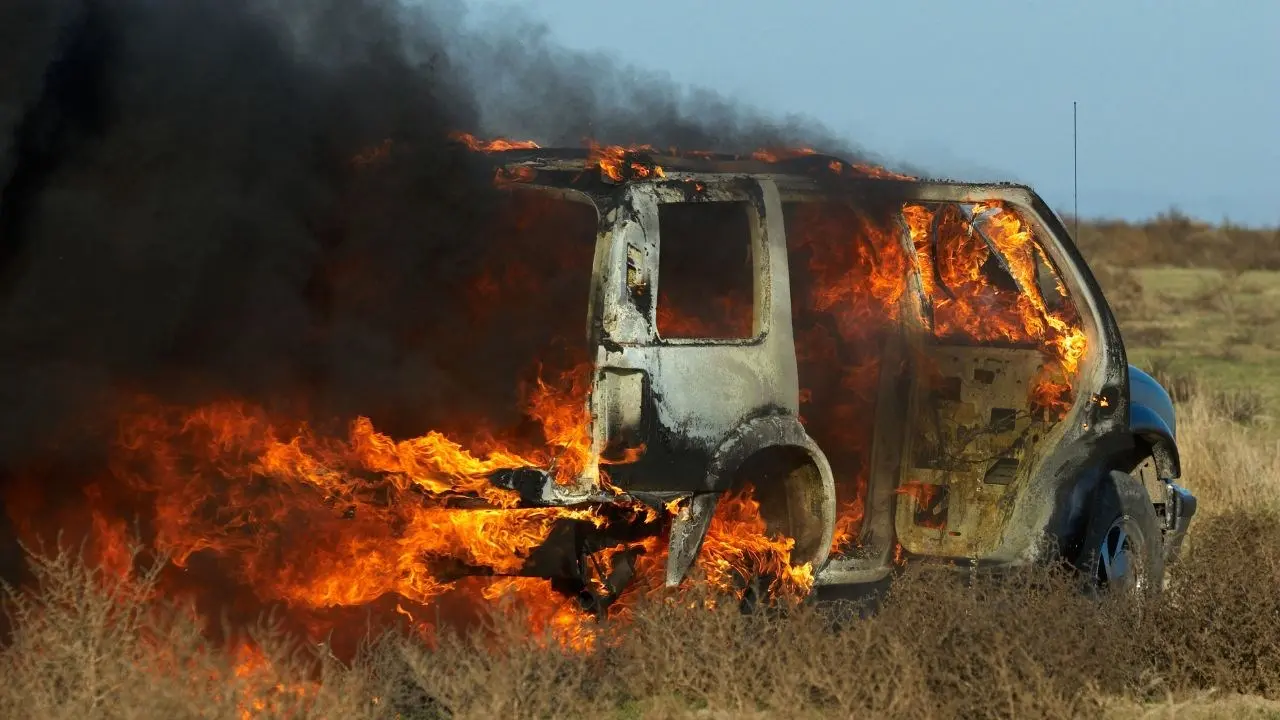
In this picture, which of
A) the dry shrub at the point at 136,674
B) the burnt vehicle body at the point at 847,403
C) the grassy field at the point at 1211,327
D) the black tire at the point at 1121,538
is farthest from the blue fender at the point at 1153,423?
the grassy field at the point at 1211,327

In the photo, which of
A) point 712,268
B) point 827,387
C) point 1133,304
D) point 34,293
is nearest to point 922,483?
point 827,387

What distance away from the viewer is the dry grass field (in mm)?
5824

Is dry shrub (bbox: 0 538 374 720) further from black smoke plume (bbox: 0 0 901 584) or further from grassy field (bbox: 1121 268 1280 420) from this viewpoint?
grassy field (bbox: 1121 268 1280 420)

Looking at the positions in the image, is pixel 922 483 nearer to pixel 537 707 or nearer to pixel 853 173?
pixel 853 173

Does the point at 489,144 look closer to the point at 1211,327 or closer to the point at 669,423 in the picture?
the point at 669,423

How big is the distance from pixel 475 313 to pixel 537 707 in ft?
5.99

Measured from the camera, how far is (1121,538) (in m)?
8.80

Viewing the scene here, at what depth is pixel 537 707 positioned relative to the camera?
6.14 m

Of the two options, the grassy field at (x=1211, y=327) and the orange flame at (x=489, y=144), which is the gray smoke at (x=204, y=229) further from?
the grassy field at (x=1211, y=327)

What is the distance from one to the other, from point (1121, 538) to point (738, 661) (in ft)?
9.31

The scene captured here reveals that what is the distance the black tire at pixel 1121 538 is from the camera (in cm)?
864

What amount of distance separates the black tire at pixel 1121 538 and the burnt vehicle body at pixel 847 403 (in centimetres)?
1

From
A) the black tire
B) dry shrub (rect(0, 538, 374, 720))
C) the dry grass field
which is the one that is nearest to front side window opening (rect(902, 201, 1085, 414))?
the black tire

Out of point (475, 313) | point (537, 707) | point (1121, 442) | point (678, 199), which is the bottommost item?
point (537, 707)
